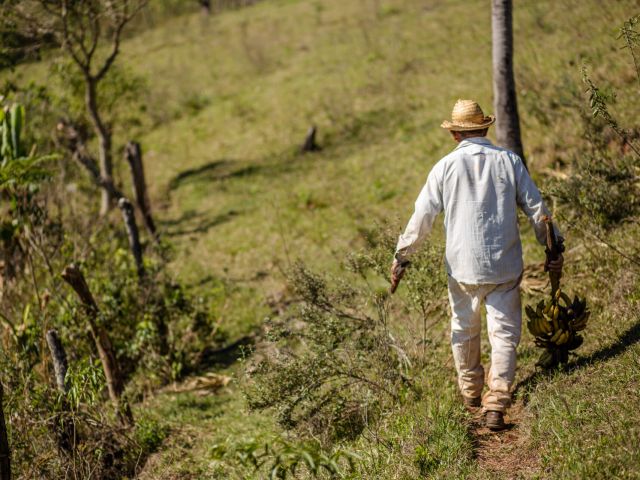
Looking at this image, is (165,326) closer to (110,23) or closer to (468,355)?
(468,355)

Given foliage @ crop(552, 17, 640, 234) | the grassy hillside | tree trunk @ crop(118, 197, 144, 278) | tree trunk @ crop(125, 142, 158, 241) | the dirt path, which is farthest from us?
tree trunk @ crop(125, 142, 158, 241)

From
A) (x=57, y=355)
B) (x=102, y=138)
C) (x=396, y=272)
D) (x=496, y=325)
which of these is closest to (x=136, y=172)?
(x=102, y=138)

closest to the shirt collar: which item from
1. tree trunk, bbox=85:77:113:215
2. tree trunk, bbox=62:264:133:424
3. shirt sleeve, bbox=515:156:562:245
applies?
shirt sleeve, bbox=515:156:562:245

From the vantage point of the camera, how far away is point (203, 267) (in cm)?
1214

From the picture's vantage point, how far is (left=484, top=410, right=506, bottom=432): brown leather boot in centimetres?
454

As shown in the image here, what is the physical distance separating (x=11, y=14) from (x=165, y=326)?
8.29m

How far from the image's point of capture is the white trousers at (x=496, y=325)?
4.60m

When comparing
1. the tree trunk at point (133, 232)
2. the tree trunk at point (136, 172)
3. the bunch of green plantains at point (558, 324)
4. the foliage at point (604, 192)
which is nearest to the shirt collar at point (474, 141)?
the bunch of green plantains at point (558, 324)

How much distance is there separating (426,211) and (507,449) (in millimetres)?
1755

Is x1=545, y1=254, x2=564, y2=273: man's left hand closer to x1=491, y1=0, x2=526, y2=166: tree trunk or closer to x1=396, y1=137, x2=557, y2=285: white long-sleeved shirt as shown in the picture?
x1=396, y1=137, x2=557, y2=285: white long-sleeved shirt

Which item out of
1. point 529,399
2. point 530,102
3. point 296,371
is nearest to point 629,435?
point 529,399

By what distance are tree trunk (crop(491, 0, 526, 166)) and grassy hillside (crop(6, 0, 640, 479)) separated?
37.8 inches

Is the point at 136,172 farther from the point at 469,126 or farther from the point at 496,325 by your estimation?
the point at 496,325

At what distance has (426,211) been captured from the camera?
4734 mm
